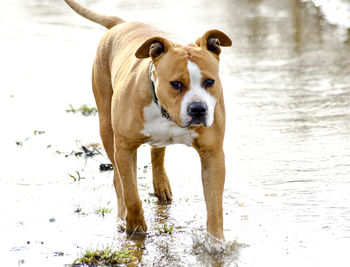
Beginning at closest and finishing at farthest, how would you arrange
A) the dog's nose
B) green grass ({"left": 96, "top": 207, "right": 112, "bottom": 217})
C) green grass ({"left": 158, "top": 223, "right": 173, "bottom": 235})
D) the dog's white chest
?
the dog's nose, the dog's white chest, green grass ({"left": 158, "top": 223, "right": 173, "bottom": 235}), green grass ({"left": 96, "top": 207, "right": 112, "bottom": 217})

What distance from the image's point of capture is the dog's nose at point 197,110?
448 cm

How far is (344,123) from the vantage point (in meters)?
7.49

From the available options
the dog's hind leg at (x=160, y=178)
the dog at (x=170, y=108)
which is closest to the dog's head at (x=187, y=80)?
the dog at (x=170, y=108)

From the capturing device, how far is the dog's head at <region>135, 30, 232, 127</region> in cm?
453

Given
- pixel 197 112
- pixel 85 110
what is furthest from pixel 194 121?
pixel 85 110

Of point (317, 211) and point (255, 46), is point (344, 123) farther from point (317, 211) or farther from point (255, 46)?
point (255, 46)

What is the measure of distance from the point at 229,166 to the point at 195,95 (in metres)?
2.13

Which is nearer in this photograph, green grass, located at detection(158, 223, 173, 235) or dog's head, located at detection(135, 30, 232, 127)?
dog's head, located at detection(135, 30, 232, 127)

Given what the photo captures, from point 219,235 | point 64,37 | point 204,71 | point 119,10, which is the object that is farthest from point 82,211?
point 119,10

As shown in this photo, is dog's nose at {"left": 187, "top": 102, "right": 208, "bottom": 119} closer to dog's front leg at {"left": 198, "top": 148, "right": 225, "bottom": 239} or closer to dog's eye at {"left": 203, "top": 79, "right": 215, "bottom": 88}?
dog's eye at {"left": 203, "top": 79, "right": 215, "bottom": 88}

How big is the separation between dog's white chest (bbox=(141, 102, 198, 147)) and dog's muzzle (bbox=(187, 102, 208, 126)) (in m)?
0.35

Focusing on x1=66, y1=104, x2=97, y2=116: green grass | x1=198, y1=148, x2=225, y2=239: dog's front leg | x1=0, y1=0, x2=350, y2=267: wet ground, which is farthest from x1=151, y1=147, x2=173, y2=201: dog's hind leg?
x1=66, y1=104, x2=97, y2=116: green grass

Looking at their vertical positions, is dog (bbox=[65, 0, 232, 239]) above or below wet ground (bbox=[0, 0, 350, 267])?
above

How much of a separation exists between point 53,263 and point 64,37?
9661 mm
